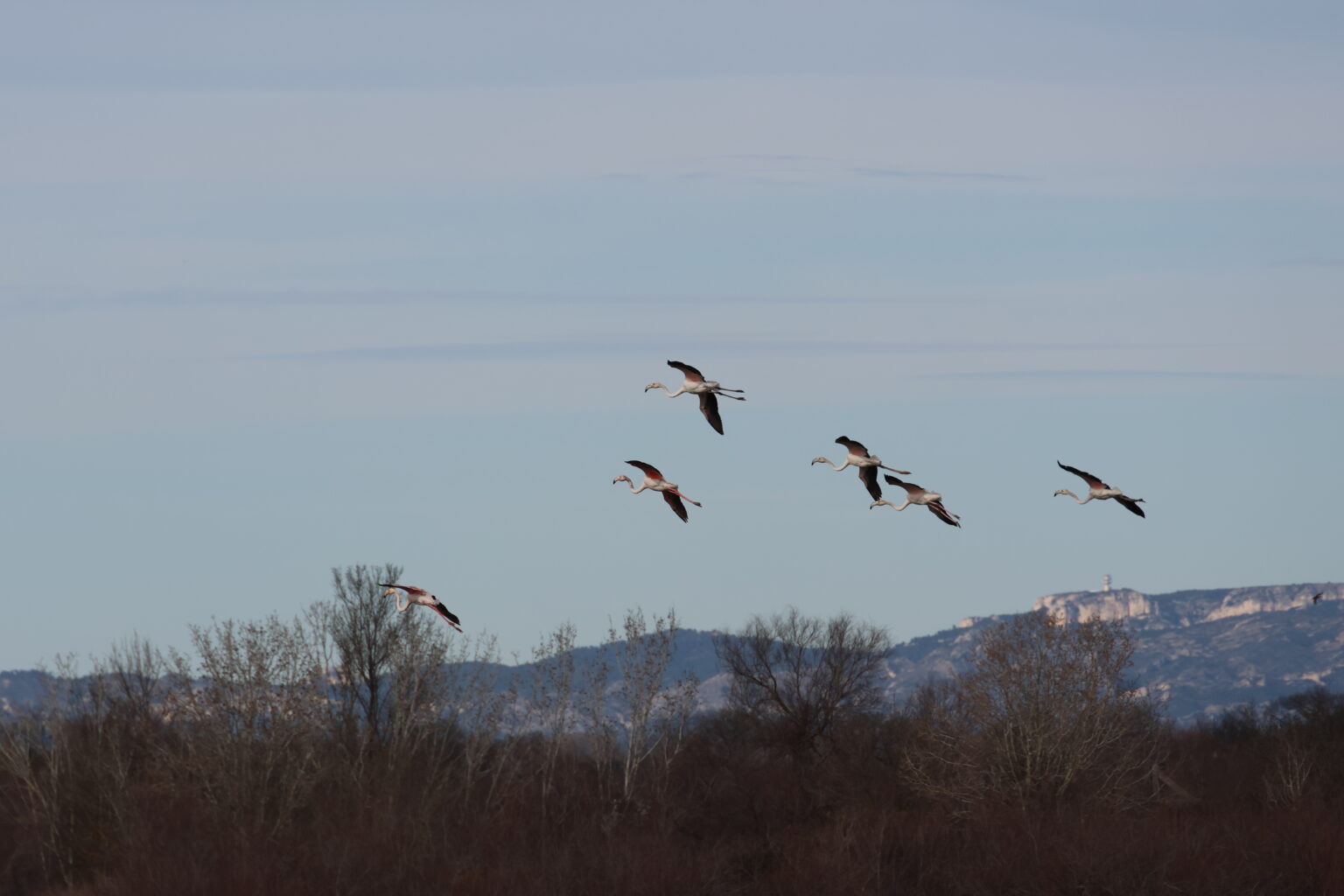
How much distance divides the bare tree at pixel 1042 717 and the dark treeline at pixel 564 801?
0.33ft

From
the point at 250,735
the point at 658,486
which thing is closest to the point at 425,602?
the point at 658,486

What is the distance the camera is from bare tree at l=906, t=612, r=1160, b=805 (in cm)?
5647

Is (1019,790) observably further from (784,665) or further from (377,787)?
(784,665)

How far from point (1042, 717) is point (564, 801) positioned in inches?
677

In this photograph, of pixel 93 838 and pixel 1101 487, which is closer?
pixel 1101 487

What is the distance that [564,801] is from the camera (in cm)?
6278

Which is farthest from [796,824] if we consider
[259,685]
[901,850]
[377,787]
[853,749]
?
[259,685]

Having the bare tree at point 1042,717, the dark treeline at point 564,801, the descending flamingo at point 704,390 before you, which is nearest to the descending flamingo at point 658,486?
the descending flamingo at point 704,390

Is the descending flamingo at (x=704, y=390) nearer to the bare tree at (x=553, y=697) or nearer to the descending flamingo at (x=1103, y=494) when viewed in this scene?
the descending flamingo at (x=1103, y=494)

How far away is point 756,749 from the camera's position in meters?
91.2

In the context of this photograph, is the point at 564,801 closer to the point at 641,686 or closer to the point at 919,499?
the point at 641,686

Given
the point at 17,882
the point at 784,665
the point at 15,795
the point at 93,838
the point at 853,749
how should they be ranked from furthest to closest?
the point at 784,665, the point at 853,749, the point at 15,795, the point at 17,882, the point at 93,838

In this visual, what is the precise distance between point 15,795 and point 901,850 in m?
35.3

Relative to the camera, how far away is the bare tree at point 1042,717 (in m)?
56.5
